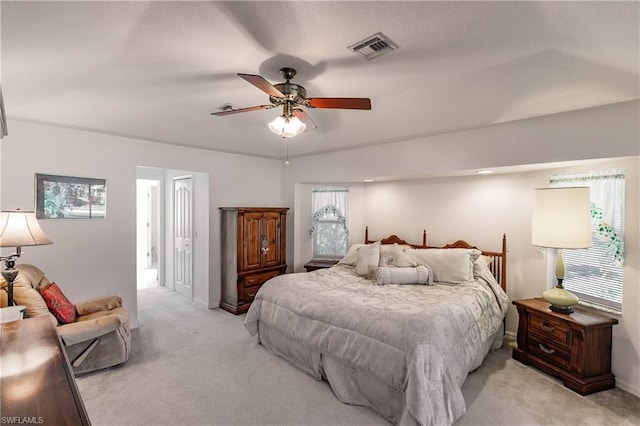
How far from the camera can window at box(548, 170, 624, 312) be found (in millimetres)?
2900

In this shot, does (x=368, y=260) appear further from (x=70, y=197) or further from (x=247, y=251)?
(x=70, y=197)

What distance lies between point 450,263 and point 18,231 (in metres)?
3.91

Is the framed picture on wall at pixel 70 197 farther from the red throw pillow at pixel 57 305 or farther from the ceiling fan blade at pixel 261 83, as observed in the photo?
the ceiling fan blade at pixel 261 83

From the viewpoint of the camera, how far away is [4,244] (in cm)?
228

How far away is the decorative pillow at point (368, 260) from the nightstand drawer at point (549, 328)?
64.1 inches

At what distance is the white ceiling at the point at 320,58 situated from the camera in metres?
1.62

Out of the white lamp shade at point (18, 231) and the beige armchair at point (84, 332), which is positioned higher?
the white lamp shade at point (18, 231)

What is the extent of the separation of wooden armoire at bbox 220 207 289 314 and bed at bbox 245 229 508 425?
1248 millimetres

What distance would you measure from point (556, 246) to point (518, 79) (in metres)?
1.51

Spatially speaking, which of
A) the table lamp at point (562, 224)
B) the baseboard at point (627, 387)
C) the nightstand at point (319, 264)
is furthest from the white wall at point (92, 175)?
the baseboard at point (627, 387)

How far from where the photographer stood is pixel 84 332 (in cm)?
269

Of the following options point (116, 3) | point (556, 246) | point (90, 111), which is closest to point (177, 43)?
point (116, 3)

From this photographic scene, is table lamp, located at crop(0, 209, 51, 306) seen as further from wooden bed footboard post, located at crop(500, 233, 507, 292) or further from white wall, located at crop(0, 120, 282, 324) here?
wooden bed footboard post, located at crop(500, 233, 507, 292)

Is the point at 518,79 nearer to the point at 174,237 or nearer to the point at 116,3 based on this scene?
the point at 116,3
